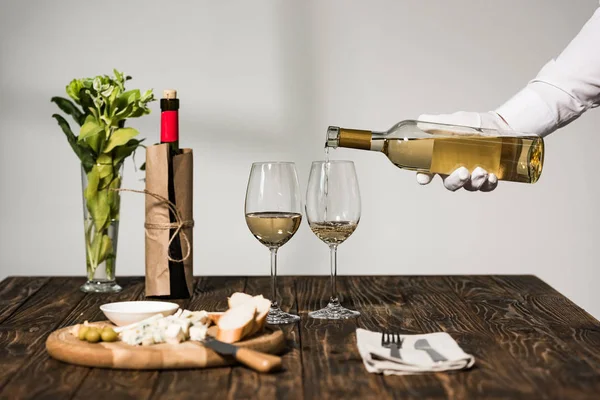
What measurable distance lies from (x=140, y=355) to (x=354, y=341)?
0.34 meters

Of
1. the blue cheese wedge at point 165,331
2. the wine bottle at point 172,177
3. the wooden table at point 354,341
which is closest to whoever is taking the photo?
the wooden table at point 354,341

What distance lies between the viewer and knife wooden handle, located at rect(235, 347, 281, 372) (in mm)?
1057

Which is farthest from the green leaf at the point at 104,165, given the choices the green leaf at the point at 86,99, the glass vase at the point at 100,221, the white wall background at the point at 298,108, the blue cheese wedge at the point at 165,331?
the white wall background at the point at 298,108

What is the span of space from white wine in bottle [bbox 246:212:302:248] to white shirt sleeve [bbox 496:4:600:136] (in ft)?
2.43

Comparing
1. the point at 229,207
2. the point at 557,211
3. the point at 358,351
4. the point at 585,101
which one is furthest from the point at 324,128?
the point at 358,351

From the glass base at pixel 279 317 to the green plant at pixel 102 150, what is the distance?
469 mm

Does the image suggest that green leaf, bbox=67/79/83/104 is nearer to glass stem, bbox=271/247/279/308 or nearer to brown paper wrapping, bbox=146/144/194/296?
brown paper wrapping, bbox=146/144/194/296

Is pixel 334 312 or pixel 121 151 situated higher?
pixel 121 151

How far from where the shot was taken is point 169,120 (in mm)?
1735

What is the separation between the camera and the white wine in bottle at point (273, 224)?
1.46 meters

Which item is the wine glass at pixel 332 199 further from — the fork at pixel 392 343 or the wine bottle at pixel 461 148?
the fork at pixel 392 343

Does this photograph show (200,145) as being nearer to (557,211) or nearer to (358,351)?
(557,211)

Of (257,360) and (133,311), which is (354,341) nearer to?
(257,360)

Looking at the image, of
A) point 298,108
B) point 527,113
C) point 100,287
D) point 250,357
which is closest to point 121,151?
point 100,287
